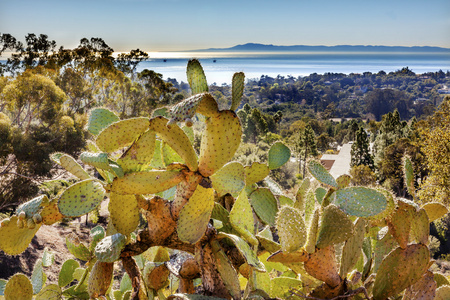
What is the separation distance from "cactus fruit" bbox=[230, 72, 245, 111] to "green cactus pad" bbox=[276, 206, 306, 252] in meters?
0.24

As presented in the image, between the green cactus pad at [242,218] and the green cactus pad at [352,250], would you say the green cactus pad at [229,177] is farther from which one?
the green cactus pad at [352,250]

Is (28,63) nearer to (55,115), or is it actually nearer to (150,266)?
(55,115)

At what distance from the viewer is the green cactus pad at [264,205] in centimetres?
112

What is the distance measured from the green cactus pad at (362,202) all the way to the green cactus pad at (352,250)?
3.3 inches

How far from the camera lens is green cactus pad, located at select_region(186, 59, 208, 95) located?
840 millimetres

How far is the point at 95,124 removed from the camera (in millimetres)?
950

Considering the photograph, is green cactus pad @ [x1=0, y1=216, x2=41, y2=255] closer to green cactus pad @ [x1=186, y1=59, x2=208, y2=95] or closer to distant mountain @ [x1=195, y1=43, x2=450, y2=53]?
green cactus pad @ [x1=186, y1=59, x2=208, y2=95]

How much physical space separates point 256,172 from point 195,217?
0.41m

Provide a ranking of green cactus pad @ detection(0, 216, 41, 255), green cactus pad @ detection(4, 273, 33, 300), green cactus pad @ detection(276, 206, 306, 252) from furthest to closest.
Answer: green cactus pad @ detection(4, 273, 33, 300) → green cactus pad @ detection(0, 216, 41, 255) → green cactus pad @ detection(276, 206, 306, 252)

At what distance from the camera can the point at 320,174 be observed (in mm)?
958

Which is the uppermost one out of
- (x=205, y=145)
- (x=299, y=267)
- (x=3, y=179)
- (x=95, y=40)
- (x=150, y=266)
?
(x=95, y=40)

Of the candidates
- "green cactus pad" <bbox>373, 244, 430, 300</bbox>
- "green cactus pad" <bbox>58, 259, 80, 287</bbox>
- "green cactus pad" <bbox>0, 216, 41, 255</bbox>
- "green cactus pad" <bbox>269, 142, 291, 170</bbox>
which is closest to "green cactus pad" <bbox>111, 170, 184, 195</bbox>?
"green cactus pad" <bbox>0, 216, 41, 255</bbox>

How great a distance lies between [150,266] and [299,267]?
0.45 m

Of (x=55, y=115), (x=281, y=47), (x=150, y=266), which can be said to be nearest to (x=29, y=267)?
(x=55, y=115)
